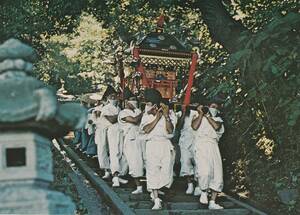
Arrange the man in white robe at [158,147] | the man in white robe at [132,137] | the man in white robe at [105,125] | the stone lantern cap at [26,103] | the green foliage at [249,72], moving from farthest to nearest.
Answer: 1. the man in white robe at [105,125]
2. the man in white robe at [132,137]
3. the man in white robe at [158,147]
4. the green foliage at [249,72]
5. the stone lantern cap at [26,103]

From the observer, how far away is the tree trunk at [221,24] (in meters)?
12.0

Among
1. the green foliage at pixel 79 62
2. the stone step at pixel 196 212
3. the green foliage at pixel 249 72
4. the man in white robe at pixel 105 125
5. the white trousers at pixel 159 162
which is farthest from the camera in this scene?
the green foliage at pixel 79 62

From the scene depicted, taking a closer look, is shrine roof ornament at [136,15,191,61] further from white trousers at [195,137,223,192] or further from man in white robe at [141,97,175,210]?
white trousers at [195,137,223,192]

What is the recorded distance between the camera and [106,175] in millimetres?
14508

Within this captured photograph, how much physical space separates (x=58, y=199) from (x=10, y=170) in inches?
13.6

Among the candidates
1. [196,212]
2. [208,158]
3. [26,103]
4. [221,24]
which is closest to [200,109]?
[208,158]

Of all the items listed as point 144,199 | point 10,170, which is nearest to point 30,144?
point 10,170

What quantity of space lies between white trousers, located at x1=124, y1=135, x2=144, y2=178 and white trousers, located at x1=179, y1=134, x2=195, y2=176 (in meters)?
0.85

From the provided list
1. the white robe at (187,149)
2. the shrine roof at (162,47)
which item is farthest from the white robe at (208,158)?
the shrine roof at (162,47)

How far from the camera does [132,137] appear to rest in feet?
41.7

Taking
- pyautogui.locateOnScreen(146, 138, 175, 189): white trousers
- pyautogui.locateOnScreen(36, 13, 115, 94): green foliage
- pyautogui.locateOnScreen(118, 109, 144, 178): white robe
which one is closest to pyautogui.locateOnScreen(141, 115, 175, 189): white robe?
pyautogui.locateOnScreen(146, 138, 175, 189): white trousers

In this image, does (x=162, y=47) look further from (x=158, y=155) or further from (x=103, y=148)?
(x=158, y=155)

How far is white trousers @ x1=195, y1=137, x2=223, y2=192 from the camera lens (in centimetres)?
1065

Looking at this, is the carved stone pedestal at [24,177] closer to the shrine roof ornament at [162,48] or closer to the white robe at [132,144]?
the white robe at [132,144]
